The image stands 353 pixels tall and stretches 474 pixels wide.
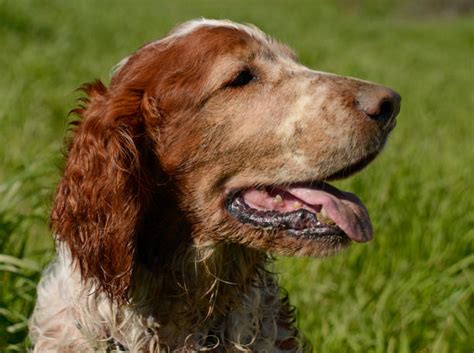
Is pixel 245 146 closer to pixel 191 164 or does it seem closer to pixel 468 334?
pixel 191 164

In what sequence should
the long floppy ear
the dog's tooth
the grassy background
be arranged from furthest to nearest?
1. the grassy background
2. the dog's tooth
3. the long floppy ear

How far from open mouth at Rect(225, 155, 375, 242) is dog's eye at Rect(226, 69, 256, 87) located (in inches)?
15.1

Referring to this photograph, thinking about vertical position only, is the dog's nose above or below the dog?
above

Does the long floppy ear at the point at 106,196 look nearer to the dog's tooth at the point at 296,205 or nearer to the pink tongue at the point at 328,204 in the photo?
the pink tongue at the point at 328,204

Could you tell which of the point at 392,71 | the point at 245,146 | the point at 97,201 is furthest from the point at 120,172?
the point at 392,71

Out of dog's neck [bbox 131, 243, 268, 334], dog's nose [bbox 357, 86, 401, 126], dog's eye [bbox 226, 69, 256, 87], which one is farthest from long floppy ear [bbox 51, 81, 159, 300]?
dog's nose [bbox 357, 86, 401, 126]

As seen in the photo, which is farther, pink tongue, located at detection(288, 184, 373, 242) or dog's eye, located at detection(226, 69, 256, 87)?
dog's eye, located at detection(226, 69, 256, 87)

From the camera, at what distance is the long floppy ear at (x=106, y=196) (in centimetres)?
287

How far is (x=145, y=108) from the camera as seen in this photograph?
9.98 ft

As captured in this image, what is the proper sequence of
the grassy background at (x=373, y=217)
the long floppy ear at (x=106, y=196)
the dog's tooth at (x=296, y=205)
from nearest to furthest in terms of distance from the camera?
the long floppy ear at (x=106, y=196) → the dog's tooth at (x=296, y=205) → the grassy background at (x=373, y=217)

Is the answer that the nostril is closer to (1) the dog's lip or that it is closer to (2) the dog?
(2) the dog

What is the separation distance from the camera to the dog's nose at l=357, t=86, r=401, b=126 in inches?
113

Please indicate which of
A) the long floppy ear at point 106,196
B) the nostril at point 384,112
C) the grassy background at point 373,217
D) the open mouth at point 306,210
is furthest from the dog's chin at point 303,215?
the grassy background at point 373,217

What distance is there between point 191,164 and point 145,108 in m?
0.26
